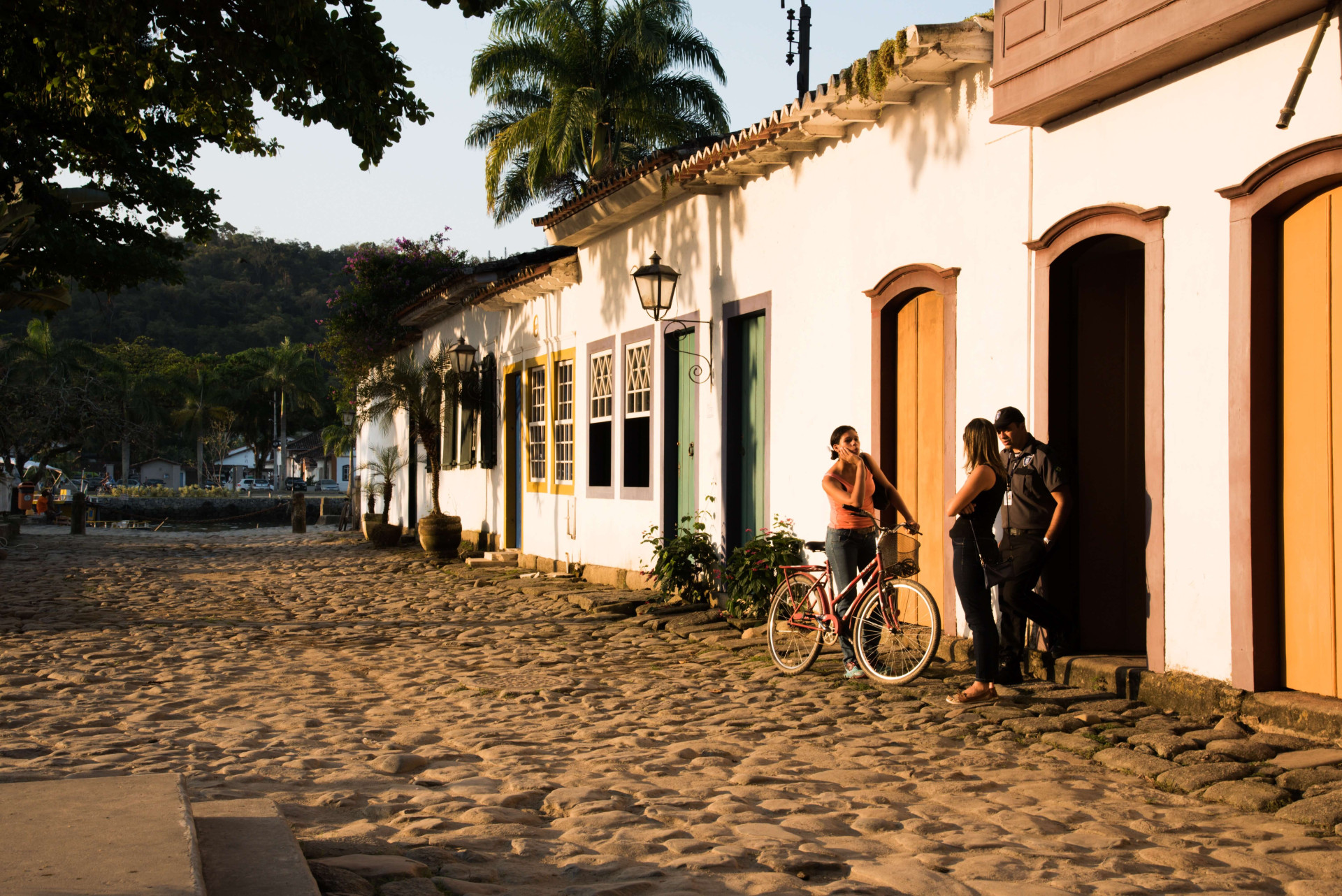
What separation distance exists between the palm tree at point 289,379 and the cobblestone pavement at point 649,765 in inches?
2621

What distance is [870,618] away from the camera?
707 centimetres

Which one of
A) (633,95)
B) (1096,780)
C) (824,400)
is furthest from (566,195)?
(1096,780)

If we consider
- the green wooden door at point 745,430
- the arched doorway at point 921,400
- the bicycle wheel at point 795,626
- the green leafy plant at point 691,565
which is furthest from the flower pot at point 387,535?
the bicycle wheel at point 795,626

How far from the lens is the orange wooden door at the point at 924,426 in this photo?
26.7ft

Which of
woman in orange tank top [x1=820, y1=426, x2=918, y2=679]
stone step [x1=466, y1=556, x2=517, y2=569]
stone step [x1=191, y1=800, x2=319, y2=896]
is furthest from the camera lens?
stone step [x1=466, y1=556, x2=517, y2=569]

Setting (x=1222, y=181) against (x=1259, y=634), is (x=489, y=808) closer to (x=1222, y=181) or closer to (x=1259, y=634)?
(x=1259, y=634)

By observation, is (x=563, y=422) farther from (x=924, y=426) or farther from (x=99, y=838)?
(x=99, y=838)

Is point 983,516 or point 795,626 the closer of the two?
point 983,516

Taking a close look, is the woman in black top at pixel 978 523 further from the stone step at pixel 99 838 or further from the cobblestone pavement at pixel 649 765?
the stone step at pixel 99 838

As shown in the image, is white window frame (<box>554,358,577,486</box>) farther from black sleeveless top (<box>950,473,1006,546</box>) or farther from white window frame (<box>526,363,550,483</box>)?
black sleeveless top (<box>950,473,1006,546</box>)

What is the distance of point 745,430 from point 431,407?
9.72m

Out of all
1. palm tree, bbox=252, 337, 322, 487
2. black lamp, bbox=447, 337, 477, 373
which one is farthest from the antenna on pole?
palm tree, bbox=252, 337, 322, 487

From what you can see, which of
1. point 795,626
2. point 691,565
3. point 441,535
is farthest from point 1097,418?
point 441,535

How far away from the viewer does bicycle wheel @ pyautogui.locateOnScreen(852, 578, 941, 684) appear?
6.66m
